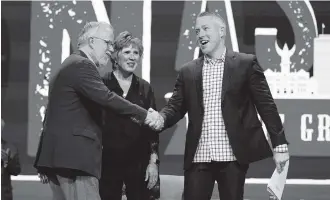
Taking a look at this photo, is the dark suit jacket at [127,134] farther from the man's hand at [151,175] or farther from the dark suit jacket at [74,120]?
the dark suit jacket at [74,120]

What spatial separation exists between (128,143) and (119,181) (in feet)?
0.58

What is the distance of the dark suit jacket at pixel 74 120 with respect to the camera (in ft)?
7.05

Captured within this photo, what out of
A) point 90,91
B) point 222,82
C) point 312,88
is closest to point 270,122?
point 222,82

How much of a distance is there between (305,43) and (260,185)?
979 mm

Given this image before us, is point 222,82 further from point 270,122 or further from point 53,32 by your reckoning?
point 53,32

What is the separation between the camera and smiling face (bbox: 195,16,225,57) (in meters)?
2.37

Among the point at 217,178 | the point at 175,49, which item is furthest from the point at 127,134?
the point at 175,49

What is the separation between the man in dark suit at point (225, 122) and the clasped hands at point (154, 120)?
0.17m

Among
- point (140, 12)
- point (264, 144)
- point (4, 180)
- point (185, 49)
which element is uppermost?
point (140, 12)

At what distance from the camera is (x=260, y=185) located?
359 cm

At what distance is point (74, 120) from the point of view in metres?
2.16

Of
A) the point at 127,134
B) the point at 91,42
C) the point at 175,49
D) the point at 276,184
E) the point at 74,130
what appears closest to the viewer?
the point at 74,130

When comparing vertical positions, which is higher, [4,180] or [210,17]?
[210,17]

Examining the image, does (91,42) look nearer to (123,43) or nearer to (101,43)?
(101,43)
